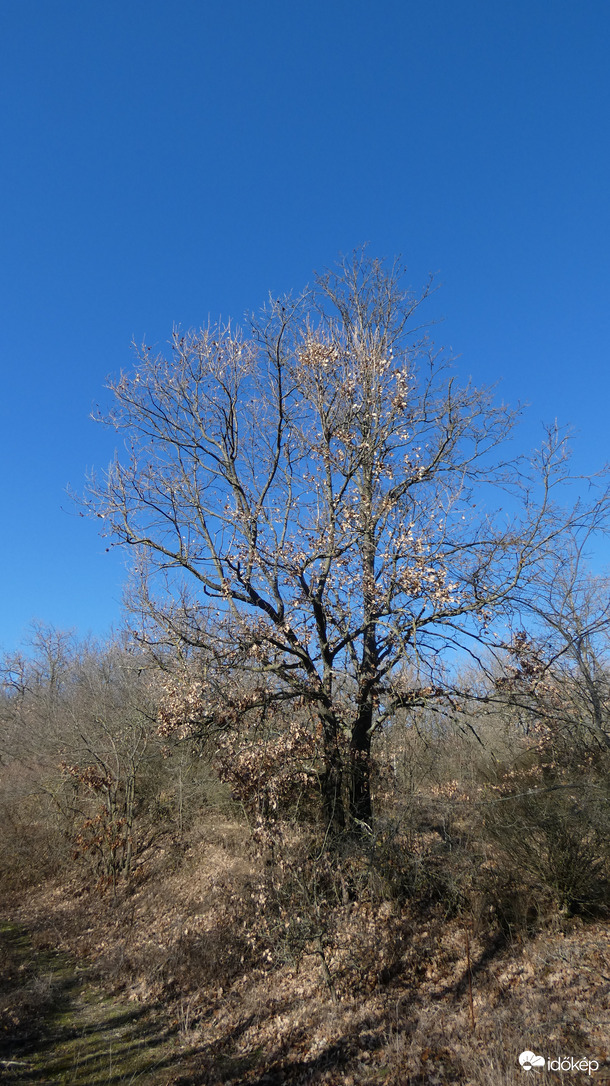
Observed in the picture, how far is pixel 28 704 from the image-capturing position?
31359mm

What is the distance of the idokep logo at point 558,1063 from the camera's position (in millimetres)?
6043

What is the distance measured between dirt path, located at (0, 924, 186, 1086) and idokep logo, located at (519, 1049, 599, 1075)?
15.3 ft

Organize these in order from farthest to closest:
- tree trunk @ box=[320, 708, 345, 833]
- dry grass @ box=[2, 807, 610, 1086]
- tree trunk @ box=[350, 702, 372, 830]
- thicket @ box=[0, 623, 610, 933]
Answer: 1. tree trunk @ box=[350, 702, 372, 830]
2. tree trunk @ box=[320, 708, 345, 833]
3. thicket @ box=[0, 623, 610, 933]
4. dry grass @ box=[2, 807, 610, 1086]

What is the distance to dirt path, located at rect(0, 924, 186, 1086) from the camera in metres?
8.01

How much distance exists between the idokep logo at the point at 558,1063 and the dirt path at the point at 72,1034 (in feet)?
15.3

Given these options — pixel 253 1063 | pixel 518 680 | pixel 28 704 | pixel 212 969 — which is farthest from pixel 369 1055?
pixel 28 704

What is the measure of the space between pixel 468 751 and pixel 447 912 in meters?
4.35

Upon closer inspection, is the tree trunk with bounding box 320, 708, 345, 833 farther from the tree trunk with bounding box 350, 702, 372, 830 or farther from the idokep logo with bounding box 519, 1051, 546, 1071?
the idokep logo with bounding box 519, 1051, 546, 1071

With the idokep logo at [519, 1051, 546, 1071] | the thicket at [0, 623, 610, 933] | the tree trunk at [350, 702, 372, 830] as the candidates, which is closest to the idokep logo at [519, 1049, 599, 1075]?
the idokep logo at [519, 1051, 546, 1071]

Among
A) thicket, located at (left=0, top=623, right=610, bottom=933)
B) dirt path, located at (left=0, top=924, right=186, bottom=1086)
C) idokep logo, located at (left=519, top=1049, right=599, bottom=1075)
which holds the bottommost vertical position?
idokep logo, located at (left=519, top=1049, right=599, bottom=1075)

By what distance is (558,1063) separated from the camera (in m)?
6.18

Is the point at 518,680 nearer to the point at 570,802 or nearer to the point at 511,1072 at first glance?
the point at 570,802

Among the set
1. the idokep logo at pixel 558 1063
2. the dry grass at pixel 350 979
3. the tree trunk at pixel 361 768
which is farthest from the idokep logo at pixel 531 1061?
the tree trunk at pixel 361 768

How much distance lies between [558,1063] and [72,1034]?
7300mm
